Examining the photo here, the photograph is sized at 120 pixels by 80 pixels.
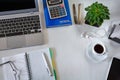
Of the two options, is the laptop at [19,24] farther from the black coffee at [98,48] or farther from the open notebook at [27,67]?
the black coffee at [98,48]

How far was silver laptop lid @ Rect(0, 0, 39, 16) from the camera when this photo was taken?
97 cm

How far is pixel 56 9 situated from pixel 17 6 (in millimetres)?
173

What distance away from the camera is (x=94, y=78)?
3.18ft

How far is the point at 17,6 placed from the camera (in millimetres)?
979

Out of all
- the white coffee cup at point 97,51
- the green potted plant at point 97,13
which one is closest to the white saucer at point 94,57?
the white coffee cup at point 97,51

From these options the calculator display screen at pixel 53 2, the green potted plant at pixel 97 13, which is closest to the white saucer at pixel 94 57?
the green potted plant at pixel 97 13

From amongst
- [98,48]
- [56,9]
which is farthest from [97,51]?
[56,9]

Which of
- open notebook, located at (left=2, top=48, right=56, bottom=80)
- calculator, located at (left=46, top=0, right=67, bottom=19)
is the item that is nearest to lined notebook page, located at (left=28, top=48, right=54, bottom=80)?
open notebook, located at (left=2, top=48, right=56, bottom=80)

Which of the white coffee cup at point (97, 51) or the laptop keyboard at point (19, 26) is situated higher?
the laptop keyboard at point (19, 26)

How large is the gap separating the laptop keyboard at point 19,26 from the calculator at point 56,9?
74mm

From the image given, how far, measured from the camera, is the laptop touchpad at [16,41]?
954mm

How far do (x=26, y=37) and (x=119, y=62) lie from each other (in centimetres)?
41

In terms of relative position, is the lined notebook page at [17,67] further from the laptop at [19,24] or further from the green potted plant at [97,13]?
the green potted plant at [97,13]

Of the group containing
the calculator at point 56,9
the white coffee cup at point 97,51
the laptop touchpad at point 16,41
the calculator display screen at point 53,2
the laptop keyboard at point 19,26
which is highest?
the calculator display screen at point 53,2
